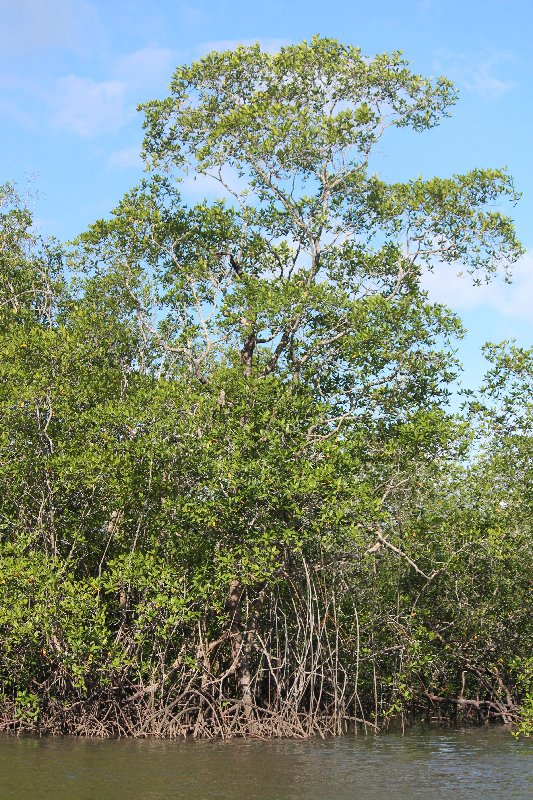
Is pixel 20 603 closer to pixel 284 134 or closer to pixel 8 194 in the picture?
pixel 284 134

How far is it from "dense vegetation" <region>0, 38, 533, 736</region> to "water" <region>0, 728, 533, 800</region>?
0.83m

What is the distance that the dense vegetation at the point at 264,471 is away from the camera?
507 inches

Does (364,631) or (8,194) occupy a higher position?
(8,194)

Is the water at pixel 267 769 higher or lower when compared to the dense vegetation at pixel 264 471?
lower

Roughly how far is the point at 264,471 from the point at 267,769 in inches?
145

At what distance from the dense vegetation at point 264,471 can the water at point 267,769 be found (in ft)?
2.72

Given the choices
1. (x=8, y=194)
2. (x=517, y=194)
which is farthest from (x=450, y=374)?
(x=8, y=194)

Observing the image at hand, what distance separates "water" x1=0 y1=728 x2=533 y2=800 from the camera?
30.6ft

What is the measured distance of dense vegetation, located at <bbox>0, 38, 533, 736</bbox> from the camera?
1288 cm

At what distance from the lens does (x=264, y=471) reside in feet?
40.8

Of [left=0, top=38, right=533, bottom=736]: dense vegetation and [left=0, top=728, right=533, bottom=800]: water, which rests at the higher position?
[left=0, top=38, right=533, bottom=736]: dense vegetation

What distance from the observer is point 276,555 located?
13438mm

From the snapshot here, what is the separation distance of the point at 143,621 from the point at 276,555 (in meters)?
2.08

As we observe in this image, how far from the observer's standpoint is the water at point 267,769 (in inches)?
367
